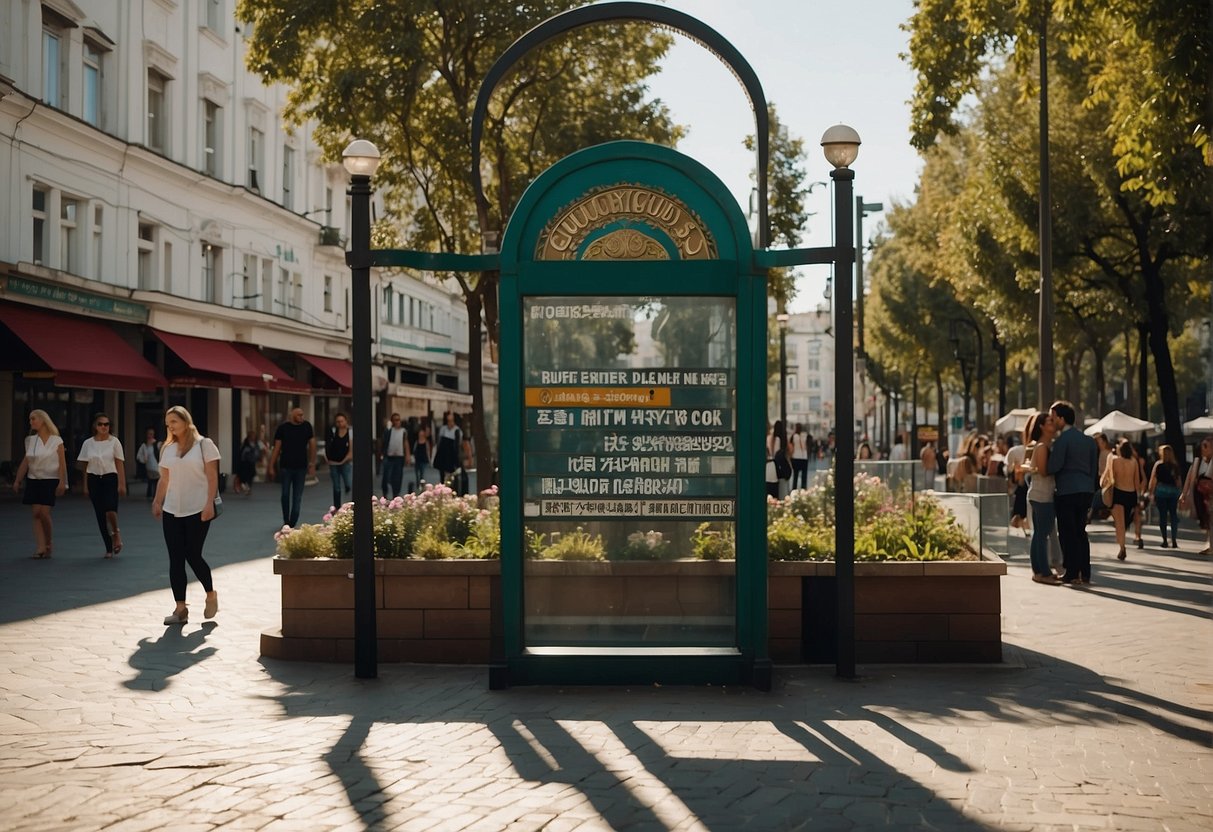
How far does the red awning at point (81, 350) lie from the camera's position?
25.4 meters

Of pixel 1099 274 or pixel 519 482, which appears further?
pixel 1099 274

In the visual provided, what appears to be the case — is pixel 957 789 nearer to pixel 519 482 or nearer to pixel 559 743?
pixel 559 743

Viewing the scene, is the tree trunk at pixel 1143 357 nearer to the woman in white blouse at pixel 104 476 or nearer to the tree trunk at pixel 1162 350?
the tree trunk at pixel 1162 350

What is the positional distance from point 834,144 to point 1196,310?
3899cm

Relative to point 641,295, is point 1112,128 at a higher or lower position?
higher

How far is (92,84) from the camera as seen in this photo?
30.2 metres

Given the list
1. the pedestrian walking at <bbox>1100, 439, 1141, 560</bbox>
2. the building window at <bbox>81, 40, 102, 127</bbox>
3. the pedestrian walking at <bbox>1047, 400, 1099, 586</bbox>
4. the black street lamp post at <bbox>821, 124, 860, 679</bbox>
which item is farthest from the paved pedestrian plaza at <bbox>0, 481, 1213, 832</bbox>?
the building window at <bbox>81, 40, 102, 127</bbox>

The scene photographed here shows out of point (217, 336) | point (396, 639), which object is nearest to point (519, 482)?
point (396, 639)

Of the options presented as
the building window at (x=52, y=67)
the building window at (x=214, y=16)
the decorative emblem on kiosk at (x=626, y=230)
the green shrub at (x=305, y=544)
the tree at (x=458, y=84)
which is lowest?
the green shrub at (x=305, y=544)

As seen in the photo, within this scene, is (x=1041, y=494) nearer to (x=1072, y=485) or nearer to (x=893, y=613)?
(x=1072, y=485)

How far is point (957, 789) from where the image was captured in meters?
5.81

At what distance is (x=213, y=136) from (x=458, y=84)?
703 inches

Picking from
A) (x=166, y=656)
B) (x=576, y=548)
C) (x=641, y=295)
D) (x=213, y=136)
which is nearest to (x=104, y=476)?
(x=166, y=656)

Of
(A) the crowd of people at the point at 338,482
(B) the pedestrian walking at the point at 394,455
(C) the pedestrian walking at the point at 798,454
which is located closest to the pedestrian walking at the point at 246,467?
(B) the pedestrian walking at the point at 394,455
